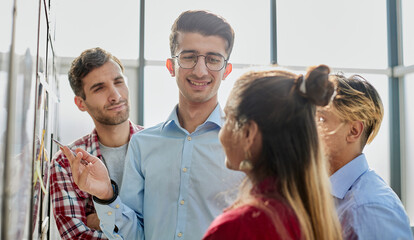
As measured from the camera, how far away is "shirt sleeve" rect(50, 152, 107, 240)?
5.00 feet

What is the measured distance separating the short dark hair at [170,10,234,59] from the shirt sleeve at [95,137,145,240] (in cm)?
43

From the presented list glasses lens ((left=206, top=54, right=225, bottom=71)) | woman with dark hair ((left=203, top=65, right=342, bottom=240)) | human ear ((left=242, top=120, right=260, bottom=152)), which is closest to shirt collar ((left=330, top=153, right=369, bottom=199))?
woman with dark hair ((left=203, top=65, right=342, bottom=240))

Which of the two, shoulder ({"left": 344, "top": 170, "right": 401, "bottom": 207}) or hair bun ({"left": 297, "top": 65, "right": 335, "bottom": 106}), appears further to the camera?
shoulder ({"left": 344, "top": 170, "right": 401, "bottom": 207})

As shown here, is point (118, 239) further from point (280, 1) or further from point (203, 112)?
point (280, 1)

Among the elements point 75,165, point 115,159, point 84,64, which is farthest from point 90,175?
point 84,64

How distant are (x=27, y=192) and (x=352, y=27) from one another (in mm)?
4235

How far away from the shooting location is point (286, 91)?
854mm

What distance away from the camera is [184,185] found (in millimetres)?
1408

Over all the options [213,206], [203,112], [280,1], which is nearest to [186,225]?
[213,206]

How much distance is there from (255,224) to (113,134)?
1070mm

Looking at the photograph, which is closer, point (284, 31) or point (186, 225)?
point (186, 225)

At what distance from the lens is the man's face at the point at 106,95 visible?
1696mm

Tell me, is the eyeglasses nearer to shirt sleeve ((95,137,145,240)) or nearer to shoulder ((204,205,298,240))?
shirt sleeve ((95,137,145,240))

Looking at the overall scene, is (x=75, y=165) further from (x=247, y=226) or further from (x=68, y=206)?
(x=247, y=226)
